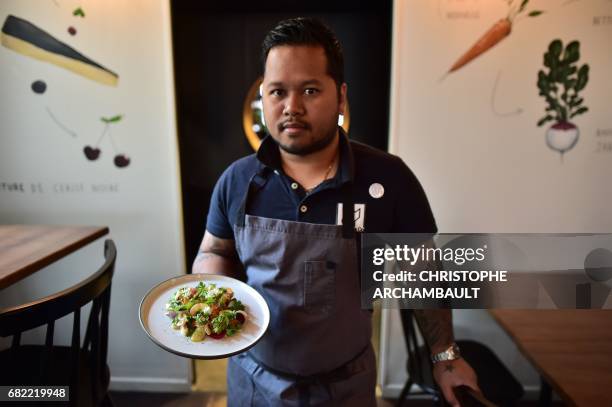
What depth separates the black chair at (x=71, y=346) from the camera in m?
0.80

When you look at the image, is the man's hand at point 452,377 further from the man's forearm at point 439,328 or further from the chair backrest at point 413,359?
the chair backrest at point 413,359

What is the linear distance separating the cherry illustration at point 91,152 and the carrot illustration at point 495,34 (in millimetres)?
1594

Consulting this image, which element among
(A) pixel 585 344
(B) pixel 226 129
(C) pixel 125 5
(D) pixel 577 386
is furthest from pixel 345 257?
(C) pixel 125 5

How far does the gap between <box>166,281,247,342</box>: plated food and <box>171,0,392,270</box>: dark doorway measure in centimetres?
97

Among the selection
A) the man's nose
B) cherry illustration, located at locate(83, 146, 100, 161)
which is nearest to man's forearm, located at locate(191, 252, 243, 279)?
the man's nose

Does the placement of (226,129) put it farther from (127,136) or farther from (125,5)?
(125,5)

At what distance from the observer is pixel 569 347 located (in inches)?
45.5

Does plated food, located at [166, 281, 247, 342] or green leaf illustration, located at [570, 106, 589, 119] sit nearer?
plated food, located at [166, 281, 247, 342]

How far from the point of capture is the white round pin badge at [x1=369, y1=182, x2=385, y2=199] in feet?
3.01

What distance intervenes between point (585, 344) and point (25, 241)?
6.41 ft

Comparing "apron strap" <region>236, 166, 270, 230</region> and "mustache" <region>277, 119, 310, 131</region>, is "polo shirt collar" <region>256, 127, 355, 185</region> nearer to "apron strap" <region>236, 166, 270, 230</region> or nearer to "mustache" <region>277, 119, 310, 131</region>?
"apron strap" <region>236, 166, 270, 230</region>


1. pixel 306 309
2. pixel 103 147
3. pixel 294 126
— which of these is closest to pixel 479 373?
pixel 306 309

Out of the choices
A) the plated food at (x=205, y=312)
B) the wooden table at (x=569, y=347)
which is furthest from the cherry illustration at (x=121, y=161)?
the wooden table at (x=569, y=347)

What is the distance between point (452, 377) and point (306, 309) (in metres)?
0.40
